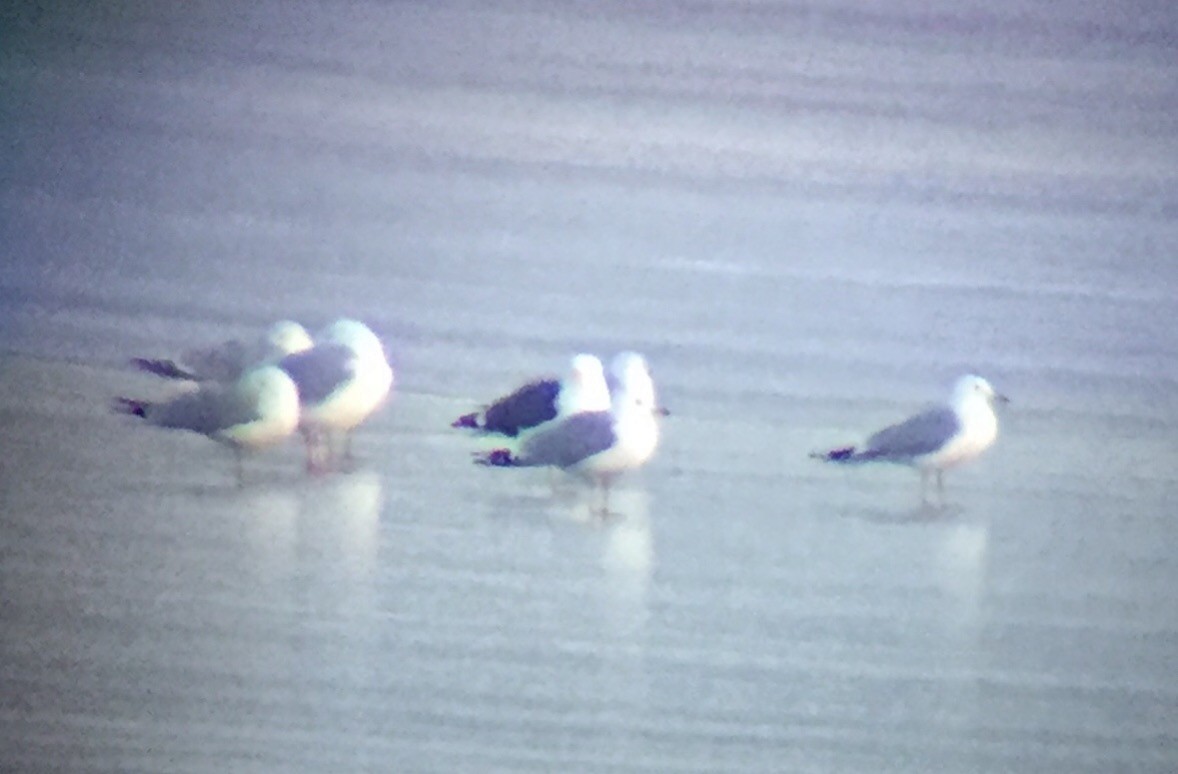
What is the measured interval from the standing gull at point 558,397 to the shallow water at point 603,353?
0.02 meters

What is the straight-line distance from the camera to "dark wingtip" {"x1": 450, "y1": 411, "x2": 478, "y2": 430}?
133cm

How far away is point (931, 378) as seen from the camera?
1.29 meters

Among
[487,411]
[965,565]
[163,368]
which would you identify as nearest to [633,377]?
[487,411]

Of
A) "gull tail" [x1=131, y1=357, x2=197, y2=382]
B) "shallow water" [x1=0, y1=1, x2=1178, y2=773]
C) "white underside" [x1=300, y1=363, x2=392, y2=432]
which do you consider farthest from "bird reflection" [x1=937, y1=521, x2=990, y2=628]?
"gull tail" [x1=131, y1=357, x2=197, y2=382]

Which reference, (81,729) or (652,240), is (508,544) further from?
(81,729)

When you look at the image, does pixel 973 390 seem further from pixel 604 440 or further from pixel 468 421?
pixel 468 421

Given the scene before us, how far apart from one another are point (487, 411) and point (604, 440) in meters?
0.13

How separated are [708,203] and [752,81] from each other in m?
0.13

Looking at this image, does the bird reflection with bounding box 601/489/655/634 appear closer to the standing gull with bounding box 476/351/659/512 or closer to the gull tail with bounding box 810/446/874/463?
the standing gull with bounding box 476/351/659/512

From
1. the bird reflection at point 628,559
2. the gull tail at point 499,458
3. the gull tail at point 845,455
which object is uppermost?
the gull tail at point 845,455

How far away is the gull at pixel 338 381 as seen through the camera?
1320mm

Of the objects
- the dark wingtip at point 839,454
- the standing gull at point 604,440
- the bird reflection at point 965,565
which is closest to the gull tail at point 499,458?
the standing gull at point 604,440

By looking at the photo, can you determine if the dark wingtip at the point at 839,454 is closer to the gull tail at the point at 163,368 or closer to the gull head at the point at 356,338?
the gull head at the point at 356,338

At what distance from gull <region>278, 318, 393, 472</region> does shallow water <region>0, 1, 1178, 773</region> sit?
0.02 m
